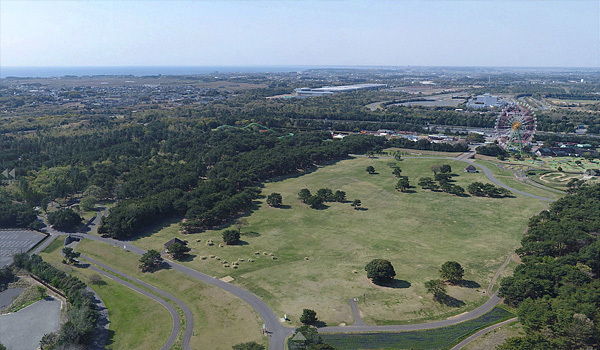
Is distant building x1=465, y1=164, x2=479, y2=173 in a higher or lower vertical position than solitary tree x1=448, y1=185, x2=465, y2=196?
higher

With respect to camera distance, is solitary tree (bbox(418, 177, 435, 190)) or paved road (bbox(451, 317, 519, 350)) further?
solitary tree (bbox(418, 177, 435, 190))

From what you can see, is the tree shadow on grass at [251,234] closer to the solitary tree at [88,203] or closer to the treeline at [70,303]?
the treeline at [70,303]

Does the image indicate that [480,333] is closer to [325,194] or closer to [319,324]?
[319,324]

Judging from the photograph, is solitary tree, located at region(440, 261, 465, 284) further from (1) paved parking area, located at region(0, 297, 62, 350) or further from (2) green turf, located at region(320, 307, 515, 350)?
(1) paved parking area, located at region(0, 297, 62, 350)

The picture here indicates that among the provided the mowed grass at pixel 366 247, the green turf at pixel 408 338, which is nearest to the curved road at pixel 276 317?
the green turf at pixel 408 338

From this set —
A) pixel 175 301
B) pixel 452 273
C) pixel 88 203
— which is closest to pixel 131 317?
pixel 175 301

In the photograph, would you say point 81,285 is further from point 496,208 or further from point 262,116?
point 262,116

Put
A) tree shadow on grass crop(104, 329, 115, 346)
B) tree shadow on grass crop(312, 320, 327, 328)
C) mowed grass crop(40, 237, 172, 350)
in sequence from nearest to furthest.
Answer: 1. tree shadow on grass crop(104, 329, 115, 346)
2. mowed grass crop(40, 237, 172, 350)
3. tree shadow on grass crop(312, 320, 327, 328)

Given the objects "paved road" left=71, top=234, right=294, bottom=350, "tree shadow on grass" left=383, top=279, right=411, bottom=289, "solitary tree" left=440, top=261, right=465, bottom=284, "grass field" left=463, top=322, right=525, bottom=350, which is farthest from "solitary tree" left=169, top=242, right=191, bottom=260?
"grass field" left=463, top=322, right=525, bottom=350
